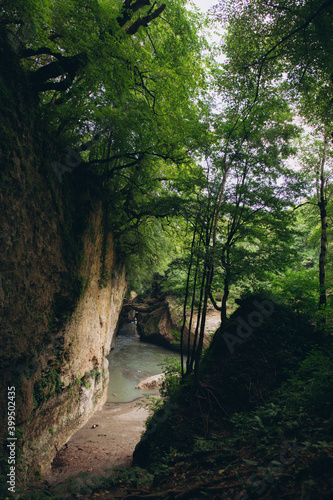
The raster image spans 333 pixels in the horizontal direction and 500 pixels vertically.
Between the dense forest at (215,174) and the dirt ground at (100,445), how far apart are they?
1.32 meters

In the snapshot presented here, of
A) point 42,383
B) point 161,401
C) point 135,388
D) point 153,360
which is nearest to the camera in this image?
point 42,383

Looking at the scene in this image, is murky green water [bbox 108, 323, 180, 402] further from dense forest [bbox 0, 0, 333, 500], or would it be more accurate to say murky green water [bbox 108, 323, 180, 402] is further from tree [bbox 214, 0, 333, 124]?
tree [bbox 214, 0, 333, 124]

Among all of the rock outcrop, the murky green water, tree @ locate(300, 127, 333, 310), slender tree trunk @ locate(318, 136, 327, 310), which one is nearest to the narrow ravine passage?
the murky green water

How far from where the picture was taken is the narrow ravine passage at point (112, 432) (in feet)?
20.4

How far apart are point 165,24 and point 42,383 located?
11870mm

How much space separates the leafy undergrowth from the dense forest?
0.08 ft

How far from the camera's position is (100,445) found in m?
7.39

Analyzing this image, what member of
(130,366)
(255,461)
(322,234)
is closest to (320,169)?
(322,234)

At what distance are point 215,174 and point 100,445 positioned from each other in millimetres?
9869

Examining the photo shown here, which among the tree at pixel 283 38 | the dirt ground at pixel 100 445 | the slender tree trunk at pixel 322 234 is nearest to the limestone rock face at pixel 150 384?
the dirt ground at pixel 100 445

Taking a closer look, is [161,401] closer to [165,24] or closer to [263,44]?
[263,44]

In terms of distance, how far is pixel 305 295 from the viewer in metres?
7.36

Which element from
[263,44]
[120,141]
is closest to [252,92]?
[263,44]

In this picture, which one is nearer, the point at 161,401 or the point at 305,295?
the point at 161,401
